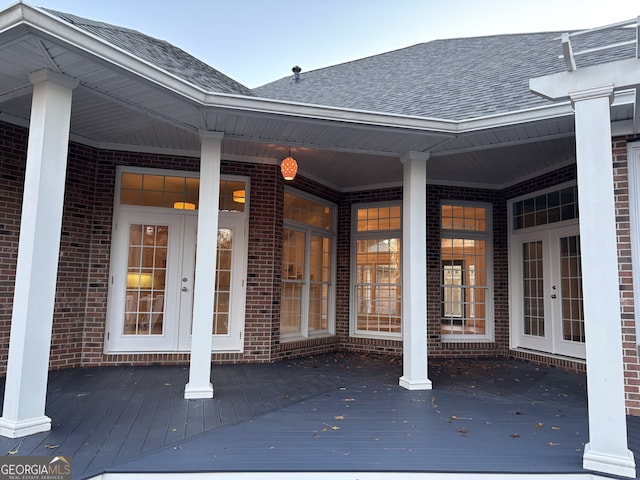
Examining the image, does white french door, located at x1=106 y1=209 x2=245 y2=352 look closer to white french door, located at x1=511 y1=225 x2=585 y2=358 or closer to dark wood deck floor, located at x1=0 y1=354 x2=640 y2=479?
dark wood deck floor, located at x1=0 y1=354 x2=640 y2=479

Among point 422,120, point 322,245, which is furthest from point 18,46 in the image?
point 322,245

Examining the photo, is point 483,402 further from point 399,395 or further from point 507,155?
point 507,155

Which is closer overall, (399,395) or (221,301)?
(399,395)

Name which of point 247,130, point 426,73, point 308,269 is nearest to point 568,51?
point 247,130

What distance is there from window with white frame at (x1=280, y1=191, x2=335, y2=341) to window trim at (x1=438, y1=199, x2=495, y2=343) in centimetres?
194

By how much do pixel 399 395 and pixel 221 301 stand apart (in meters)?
2.87

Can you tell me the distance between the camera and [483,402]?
171 inches

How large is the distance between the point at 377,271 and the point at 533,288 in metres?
2.56

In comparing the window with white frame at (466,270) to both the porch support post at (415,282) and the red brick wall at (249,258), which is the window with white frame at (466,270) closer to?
the red brick wall at (249,258)

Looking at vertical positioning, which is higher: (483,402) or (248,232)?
(248,232)

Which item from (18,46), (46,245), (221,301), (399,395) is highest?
(18,46)

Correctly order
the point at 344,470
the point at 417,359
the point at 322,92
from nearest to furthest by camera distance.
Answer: the point at 344,470 → the point at 417,359 → the point at 322,92

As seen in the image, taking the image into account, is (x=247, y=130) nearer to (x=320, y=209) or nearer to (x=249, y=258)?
(x=249, y=258)

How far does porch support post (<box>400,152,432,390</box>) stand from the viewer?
4840 millimetres
